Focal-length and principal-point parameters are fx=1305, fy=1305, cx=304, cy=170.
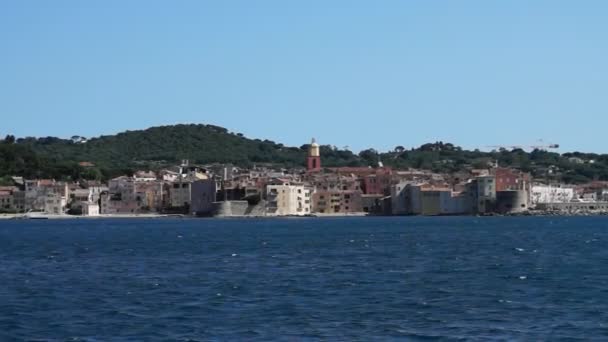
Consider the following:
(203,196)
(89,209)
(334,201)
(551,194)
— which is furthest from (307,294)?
(551,194)

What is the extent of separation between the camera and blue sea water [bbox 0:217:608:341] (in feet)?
85.5

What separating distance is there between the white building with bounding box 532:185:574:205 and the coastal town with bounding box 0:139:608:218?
219 millimetres

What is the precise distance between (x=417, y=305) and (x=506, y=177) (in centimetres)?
11039

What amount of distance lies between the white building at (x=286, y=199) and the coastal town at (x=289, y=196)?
10 centimetres

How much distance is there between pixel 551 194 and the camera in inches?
6093

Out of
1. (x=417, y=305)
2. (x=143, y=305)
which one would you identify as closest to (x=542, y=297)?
(x=417, y=305)

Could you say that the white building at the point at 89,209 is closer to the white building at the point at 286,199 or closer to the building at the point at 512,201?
the white building at the point at 286,199

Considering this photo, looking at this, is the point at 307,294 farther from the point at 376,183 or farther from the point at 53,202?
the point at 376,183

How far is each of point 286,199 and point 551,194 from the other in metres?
36.8

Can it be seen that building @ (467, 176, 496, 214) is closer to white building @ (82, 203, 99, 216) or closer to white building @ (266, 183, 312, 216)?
white building @ (266, 183, 312, 216)

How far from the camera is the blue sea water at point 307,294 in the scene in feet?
85.5

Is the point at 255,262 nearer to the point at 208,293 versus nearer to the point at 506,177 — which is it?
the point at 208,293

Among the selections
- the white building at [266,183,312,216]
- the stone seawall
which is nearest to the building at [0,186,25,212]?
the stone seawall

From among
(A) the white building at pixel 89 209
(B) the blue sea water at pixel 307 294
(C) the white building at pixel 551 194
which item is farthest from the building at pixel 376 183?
(B) the blue sea water at pixel 307 294
